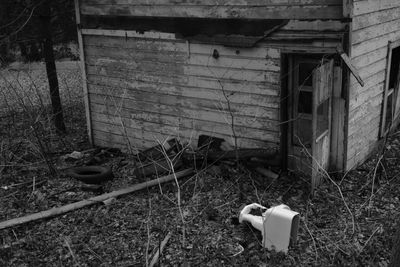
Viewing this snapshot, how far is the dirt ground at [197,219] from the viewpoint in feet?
16.0

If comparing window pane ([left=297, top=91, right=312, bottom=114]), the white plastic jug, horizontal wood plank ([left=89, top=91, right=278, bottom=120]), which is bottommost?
the white plastic jug

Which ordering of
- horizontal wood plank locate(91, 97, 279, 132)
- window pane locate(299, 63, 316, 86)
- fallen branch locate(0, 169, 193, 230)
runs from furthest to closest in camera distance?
horizontal wood plank locate(91, 97, 279, 132) < window pane locate(299, 63, 316, 86) < fallen branch locate(0, 169, 193, 230)

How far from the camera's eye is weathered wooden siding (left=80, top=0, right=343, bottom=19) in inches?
235

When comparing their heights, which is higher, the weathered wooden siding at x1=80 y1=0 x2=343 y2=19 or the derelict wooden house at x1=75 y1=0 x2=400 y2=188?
the weathered wooden siding at x1=80 y1=0 x2=343 y2=19

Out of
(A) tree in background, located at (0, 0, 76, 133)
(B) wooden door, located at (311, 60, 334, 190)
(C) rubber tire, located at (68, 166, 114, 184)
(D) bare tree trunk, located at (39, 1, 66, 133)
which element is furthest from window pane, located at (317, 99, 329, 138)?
(D) bare tree trunk, located at (39, 1, 66, 133)

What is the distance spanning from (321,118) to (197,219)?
2.32 metres

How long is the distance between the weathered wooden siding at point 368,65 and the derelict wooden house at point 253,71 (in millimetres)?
19

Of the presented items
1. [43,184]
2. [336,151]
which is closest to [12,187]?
[43,184]

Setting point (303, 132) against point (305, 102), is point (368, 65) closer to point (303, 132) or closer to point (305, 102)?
point (305, 102)

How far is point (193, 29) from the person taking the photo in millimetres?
7090

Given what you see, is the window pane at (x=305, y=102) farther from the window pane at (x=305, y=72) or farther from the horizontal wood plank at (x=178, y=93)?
the horizontal wood plank at (x=178, y=93)

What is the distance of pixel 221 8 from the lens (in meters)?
6.71

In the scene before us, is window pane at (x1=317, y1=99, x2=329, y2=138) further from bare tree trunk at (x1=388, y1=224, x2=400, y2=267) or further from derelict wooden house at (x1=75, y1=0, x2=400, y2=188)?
bare tree trunk at (x1=388, y1=224, x2=400, y2=267)

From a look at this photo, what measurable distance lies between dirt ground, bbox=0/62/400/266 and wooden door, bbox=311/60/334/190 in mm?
347
